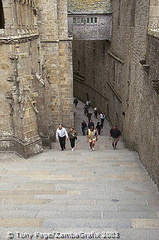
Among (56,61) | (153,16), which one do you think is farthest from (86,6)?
(153,16)

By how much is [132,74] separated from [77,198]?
822 cm

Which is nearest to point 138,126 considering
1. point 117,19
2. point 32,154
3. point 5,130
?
point 32,154

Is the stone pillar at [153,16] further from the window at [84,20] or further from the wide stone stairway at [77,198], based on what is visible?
the window at [84,20]

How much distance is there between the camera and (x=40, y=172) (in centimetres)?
960

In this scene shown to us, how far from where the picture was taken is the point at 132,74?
1371 centimetres

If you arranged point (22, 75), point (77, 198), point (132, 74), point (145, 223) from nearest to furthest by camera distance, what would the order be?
point (145, 223) < point (77, 198) < point (22, 75) < point (132, 74)

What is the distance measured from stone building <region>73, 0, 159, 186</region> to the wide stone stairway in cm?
116

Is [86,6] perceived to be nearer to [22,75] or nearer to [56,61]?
[56,61]

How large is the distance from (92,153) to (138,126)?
251cm

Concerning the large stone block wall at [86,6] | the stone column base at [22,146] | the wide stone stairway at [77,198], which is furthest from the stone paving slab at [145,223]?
the large stone block wall at [86,6]

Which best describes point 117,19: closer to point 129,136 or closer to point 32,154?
point 129,136

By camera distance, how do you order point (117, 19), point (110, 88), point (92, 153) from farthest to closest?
point (110, 88) → point (117, 19) → point (92, 153)

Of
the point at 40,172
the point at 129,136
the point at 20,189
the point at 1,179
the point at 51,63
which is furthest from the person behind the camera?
the point at 51,63

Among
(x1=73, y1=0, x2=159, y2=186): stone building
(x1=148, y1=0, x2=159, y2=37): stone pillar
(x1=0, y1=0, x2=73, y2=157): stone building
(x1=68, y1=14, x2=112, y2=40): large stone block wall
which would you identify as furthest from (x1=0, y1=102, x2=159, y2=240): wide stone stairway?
(x1=68, y1=14, x2=112, y2=40): large stone block wall
